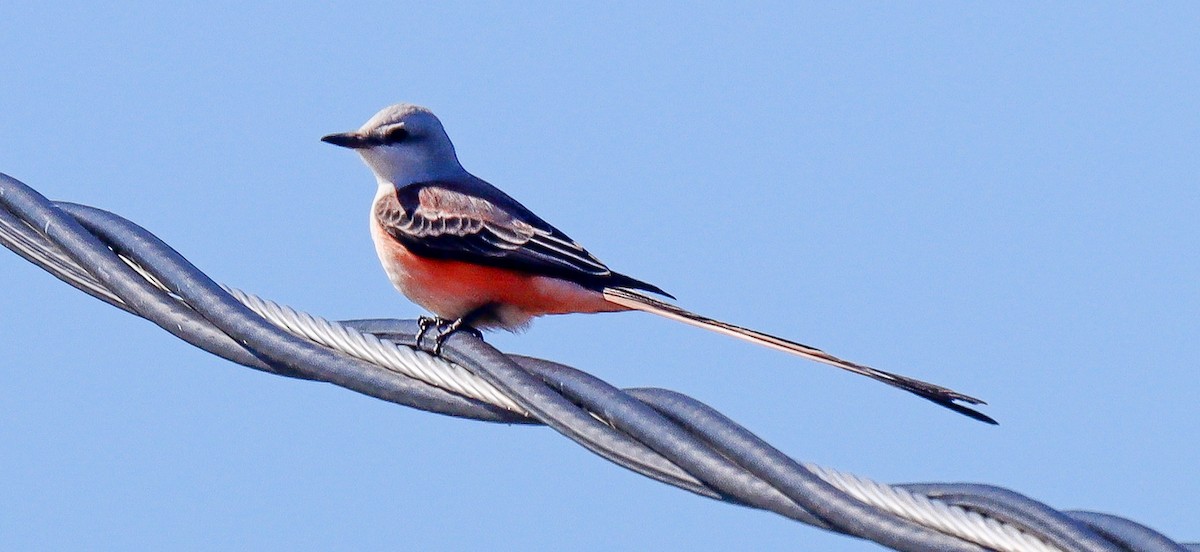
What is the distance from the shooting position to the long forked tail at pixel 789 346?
3.73m

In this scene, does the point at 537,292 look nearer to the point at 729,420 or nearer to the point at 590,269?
the point at 590,269

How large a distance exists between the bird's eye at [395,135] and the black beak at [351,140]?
3.3 inches

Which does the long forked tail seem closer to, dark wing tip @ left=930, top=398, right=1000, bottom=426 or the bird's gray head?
dark wing tip @ left=930, top=398, right=1000, bottom=426

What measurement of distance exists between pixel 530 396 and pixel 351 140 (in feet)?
10.9

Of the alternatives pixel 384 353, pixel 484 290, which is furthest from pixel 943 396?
pixel 484 290

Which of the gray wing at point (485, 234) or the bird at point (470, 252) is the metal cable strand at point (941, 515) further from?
the gray wing at point (485, 234)

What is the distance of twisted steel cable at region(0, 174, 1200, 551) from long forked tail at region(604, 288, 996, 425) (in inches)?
13.6

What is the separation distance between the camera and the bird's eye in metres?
7.04

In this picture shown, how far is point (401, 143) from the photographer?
707 centimetres

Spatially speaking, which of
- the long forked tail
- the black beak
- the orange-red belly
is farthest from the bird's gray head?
the long forked tail

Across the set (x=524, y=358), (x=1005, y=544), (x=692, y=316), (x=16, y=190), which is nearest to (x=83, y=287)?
(x=16, y=190)

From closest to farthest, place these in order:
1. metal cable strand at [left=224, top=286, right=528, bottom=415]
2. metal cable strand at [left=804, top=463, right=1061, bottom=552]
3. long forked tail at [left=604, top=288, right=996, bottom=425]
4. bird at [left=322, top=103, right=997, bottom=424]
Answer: metal cable strand at [left=804, top=463, right=1061, bottom=552] → long forked tail at [left=604, top=288, right=996, bottom=425] → metal cable strand at [left=224, top=286, right=528, bottom=415] → bird at [left=322, top=103, right=997, bottom=424]

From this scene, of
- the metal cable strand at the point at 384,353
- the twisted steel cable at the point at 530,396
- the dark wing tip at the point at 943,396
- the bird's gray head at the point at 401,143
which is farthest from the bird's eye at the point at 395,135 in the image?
the dark wing tip at the point at 943,396

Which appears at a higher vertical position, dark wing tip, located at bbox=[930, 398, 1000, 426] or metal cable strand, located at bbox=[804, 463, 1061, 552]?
dark wing tip, located at bbox=[930, 398, 1000, 426]
